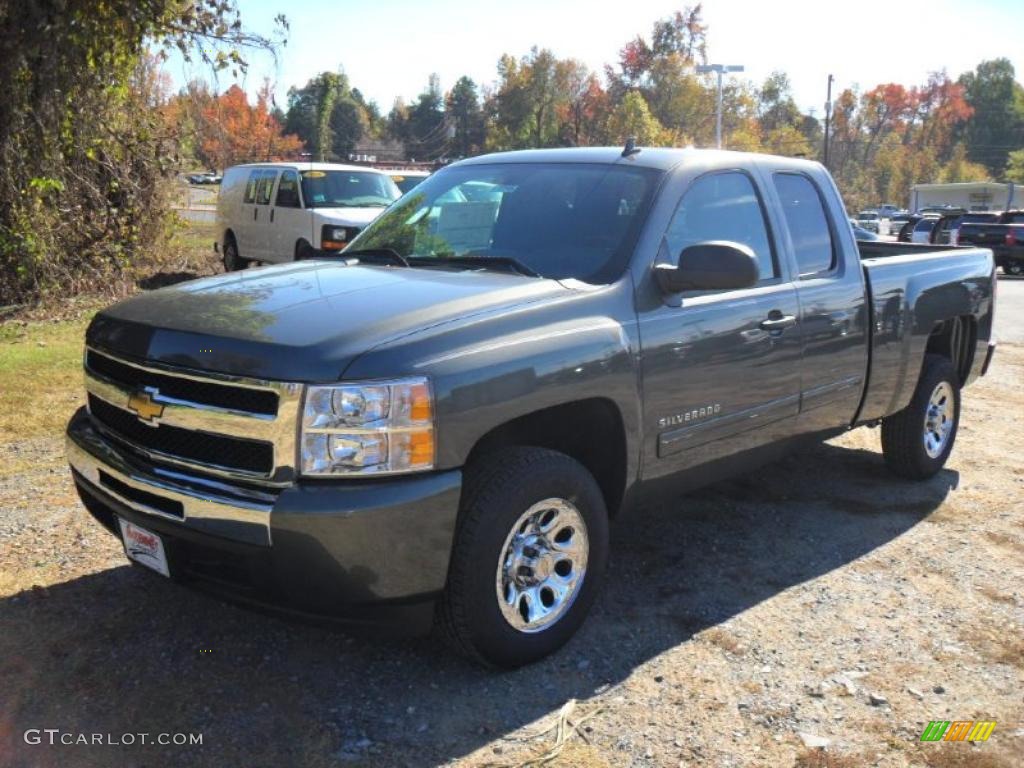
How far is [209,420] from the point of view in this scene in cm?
306

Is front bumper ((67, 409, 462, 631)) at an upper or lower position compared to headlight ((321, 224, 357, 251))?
lower

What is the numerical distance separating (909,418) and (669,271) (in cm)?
268

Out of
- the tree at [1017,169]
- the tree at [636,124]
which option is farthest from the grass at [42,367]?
the tree at [1017,169]

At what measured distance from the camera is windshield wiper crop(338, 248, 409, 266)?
13.8ft

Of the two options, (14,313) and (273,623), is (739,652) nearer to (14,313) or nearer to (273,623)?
(273,623)

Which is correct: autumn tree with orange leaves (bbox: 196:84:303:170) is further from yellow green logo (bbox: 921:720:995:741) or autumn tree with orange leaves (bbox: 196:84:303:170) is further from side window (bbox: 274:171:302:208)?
yellow green logo (bbox: 921:720:995:741)

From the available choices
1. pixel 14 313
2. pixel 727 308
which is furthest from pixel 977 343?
pixel 14 313

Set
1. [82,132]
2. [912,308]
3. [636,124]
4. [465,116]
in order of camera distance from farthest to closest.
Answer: [465,116], [636,124], [82,132], [912,308]

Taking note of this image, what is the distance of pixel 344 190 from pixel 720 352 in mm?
11063

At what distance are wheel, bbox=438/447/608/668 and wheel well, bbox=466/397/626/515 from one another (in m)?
0.13

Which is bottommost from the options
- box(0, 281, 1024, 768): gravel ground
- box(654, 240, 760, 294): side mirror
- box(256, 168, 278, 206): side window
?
box(0, 281, 1024, 768): gravel ground

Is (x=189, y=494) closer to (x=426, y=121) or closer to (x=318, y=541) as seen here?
(x=318, y=541)

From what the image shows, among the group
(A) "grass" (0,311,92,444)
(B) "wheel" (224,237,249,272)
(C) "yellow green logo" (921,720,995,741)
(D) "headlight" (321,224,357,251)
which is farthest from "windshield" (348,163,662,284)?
(B) "wheel" (224,237,249,272)

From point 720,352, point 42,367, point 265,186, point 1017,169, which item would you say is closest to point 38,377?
point 42,367
